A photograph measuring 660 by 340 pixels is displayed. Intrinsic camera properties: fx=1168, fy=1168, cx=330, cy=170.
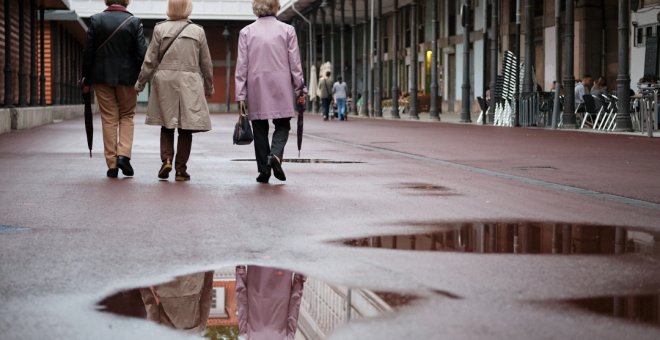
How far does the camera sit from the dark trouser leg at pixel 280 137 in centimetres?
1005

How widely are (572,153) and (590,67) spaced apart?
1924 centimetres

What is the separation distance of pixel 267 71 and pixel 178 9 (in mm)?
1003

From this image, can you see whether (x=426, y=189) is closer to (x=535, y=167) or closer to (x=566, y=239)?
(x=535, y=167)

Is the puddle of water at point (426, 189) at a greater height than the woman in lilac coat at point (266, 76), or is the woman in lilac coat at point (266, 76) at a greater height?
the woman in lilac coat at point (266, 76)

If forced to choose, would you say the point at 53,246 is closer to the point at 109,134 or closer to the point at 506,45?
the point at 109,134

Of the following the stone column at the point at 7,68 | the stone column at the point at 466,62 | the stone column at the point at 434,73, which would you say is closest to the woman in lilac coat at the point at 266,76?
the stone column at the point at 7,68

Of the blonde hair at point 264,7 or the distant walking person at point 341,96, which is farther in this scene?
the distant walking person at point 341,96

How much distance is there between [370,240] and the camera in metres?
6.12

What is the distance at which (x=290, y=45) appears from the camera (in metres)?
10.3

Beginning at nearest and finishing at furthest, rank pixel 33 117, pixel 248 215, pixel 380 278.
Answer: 1. pixel 380 278
2. pixel 248 215
3. pixel 33 117

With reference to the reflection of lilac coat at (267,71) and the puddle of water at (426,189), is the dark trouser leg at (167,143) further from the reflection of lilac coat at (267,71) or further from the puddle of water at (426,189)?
the puddle of water at (426,189)

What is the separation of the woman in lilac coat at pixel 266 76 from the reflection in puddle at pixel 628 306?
19.5ft

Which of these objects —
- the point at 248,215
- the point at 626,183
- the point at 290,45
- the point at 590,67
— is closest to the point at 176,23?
the point at 290,45

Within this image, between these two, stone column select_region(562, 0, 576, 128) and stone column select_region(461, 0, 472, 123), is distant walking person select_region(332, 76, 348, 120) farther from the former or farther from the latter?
stone column select_region(562, 0, 576, 128)
